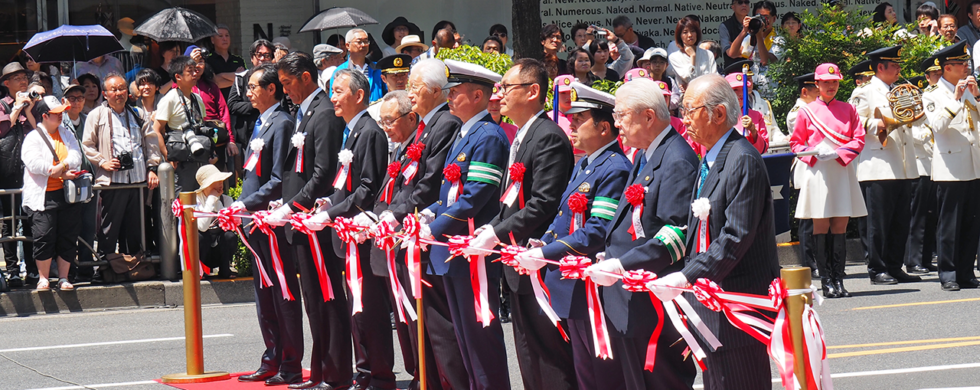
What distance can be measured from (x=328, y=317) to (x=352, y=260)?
2.12 ft

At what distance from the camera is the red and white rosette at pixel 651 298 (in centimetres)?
466

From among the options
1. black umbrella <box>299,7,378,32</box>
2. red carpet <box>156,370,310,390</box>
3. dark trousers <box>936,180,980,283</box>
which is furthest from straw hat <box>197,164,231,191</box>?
dark trousers <box>936,180,980,283</box>

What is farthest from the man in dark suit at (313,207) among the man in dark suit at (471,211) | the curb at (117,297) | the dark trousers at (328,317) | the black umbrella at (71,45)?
the black umbrella at (71,45)

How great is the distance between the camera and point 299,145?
7.14 m

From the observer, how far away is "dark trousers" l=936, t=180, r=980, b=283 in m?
10.5

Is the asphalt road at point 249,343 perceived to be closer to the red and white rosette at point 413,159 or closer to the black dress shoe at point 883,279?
the black dress shoe at point 883,279

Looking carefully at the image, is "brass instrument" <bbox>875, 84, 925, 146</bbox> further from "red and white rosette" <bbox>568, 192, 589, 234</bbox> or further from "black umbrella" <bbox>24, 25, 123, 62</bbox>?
"black umbrella" <bbox>24, 25, 123, 62</bbox>

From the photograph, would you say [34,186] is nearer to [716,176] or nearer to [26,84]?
[26,84]

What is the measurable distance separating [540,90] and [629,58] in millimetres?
9722

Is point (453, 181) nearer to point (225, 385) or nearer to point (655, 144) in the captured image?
point (655, 144)

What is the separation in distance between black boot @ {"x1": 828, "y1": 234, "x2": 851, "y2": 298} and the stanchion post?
6365mm

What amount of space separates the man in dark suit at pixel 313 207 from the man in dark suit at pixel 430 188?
623 millimetres

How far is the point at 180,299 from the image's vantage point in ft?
36.9

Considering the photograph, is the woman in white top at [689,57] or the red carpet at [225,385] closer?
the red carpet at [225,385]
